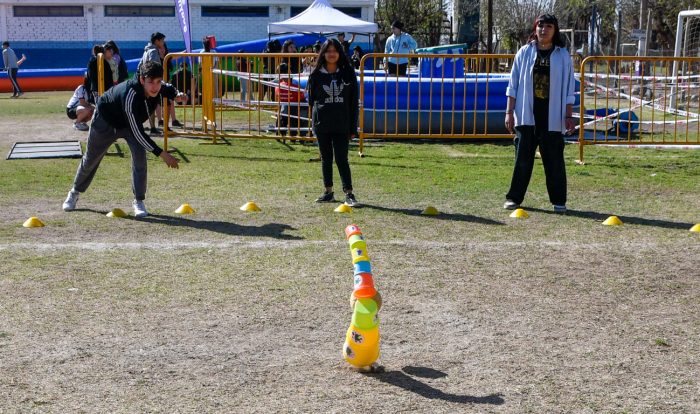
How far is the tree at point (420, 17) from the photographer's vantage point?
47.9 m

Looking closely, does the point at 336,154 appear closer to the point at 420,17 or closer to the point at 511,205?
the point at 511,205

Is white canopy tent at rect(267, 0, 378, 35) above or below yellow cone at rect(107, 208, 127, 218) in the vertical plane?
above

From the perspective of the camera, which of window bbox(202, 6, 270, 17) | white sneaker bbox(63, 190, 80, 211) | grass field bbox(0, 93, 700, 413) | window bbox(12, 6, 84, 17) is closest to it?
grass field bbox(0, 93, 700, 413)

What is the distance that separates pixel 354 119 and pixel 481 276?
12.0 ft

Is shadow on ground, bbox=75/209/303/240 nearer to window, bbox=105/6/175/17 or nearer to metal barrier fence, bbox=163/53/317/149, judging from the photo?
metal barrier fence, bbox=163/53/317/149

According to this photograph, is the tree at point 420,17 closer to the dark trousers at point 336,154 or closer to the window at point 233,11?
the window at point 233,11

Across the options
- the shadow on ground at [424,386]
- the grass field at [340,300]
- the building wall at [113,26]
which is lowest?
the shadow on ground at [424,386]

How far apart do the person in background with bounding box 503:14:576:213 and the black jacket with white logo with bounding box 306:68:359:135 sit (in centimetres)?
169

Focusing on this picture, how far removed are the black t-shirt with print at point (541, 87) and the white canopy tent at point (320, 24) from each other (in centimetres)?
1665

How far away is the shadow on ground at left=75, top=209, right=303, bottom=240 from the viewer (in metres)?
8.73

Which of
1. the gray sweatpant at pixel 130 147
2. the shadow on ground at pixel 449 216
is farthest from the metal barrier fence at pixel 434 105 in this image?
the gray sweatpant at pixel 130 147

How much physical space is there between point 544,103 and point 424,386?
17.7 ft

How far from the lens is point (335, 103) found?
33.3 ft

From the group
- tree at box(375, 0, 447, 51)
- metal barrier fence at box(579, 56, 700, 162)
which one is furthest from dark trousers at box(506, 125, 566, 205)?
tree at box(375, 0, 447, 51)
